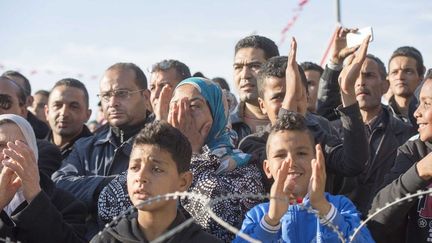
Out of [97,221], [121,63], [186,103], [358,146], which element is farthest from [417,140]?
[121,63]

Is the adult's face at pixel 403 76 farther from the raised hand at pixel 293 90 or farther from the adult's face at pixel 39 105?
the adult's face at pixel 39 105

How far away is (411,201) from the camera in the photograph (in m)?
4.39

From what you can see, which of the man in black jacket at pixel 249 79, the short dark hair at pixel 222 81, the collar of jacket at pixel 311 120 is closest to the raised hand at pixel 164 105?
the collar of jacket at pixel 311 120

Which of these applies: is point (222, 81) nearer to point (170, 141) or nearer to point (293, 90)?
point (293, 90)

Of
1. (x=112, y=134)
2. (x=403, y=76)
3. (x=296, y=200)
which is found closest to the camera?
(x=296, y=200)

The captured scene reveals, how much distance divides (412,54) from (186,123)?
12.2 feet

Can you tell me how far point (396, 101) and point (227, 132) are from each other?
2.94 meters

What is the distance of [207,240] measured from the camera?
3891 millimetres

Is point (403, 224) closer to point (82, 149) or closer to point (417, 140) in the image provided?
point (417, 140)

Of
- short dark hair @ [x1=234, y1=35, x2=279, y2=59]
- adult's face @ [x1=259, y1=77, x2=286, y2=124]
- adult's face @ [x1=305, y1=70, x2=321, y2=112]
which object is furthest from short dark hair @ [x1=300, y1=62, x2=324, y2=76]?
adult's face @ [x1=259, y1=77, x2=286, y2=124]

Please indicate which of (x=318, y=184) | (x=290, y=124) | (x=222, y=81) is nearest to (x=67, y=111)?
(x=222, y=81)

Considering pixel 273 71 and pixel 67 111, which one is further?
pixel 67 111

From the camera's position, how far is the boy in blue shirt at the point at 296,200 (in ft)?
12.4

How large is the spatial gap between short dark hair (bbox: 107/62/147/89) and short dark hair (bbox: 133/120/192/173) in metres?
2.39
